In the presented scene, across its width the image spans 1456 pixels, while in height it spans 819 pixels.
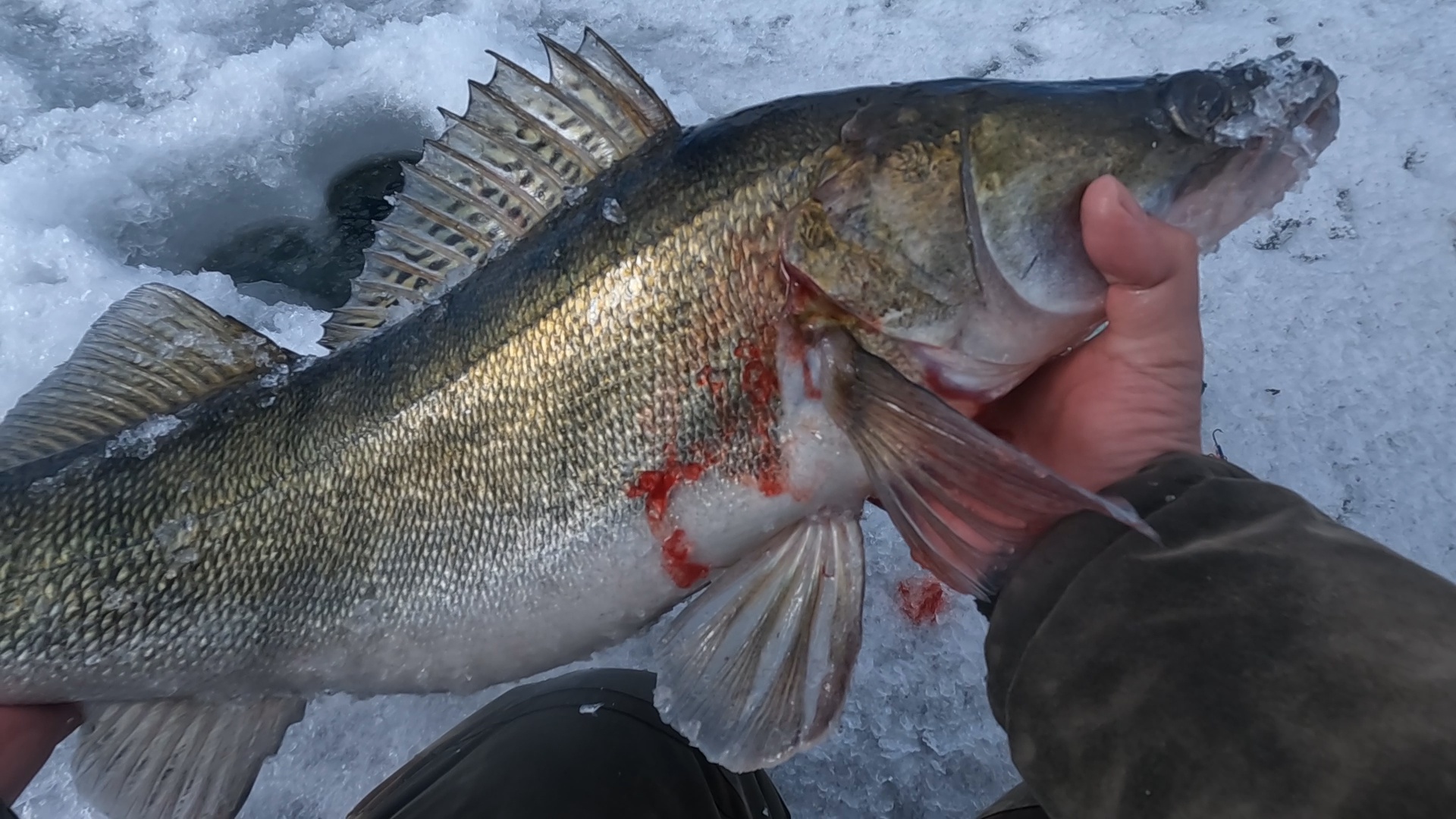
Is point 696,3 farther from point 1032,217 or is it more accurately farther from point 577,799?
point 577,799

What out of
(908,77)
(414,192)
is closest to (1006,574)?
(414,192)

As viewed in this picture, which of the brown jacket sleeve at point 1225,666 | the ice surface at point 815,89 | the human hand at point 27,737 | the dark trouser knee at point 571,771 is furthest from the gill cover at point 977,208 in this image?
the human hand at point 27,737

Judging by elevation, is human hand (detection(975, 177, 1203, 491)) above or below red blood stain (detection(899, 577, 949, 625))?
above

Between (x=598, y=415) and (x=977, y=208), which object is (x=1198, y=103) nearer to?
(x=977, y=208)

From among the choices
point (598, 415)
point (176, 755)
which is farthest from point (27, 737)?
point (598, 415)

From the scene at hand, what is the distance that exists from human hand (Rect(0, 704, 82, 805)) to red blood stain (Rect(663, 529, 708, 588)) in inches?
39.9

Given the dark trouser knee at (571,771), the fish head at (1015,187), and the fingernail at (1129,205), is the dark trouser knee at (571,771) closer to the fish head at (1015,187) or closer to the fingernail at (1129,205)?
the fish head at (1015,187)

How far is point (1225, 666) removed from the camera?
764 millimetres

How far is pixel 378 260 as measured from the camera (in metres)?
1.37

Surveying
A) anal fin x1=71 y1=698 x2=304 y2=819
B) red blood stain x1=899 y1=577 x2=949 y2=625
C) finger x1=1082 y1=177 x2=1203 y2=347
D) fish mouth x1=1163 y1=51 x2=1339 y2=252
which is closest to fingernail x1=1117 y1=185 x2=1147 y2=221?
finger x1=1082 y1=177 x2=1203 y2=347

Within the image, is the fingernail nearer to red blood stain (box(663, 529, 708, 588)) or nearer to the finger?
the finger

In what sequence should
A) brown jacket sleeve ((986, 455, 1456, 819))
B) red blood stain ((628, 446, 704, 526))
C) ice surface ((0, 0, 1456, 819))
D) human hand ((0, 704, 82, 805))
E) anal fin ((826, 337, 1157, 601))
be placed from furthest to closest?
ice surface ((0, 0, 1456, 819)) < human hand ((0, 704, 82, 805)) < red blood stain ((628, 446, 704, 526)) < anal fin ((826, 337, 1157, 601)) < brown jacket sleeve ((986, 455, 1456, 819))

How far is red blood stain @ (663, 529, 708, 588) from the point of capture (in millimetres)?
1263

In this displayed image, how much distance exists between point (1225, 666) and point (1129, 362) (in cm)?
49
